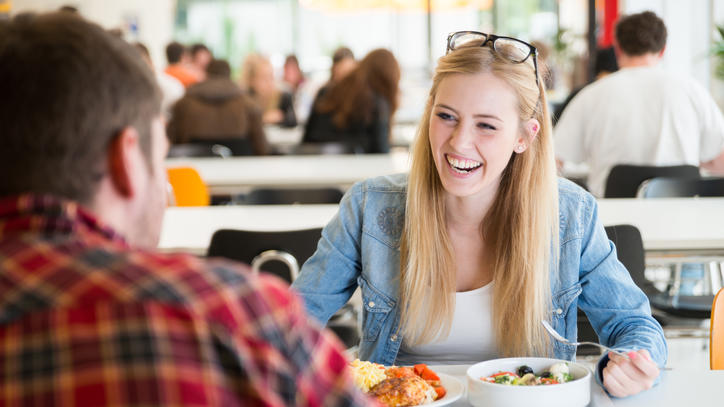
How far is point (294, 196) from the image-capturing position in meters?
3.62

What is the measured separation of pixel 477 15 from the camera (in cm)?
1531

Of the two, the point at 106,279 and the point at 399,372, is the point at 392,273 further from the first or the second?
the point at 106,279

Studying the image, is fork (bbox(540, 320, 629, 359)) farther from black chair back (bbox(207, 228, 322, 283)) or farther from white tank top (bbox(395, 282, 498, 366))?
black chair back (bbox(207, 228, 322, 283))

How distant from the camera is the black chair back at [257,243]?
248cm

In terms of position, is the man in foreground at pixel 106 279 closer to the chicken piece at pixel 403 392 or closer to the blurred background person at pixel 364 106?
the chicken piece at pixel 403 392

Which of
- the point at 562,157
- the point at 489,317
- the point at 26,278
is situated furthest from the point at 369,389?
the point at 562,157

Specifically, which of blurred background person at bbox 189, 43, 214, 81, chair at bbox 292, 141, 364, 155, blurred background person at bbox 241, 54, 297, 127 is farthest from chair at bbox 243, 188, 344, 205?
blurred background person at bbox 189, 43, 214, 81

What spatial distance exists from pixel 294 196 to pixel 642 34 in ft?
6.18

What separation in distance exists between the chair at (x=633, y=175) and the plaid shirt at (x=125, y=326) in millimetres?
3235

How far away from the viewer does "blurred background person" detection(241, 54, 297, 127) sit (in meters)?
8.70

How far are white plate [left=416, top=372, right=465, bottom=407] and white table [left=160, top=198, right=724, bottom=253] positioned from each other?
1.30 metres

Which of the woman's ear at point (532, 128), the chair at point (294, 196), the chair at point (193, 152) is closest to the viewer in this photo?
the woman's ear at point (532, 128)

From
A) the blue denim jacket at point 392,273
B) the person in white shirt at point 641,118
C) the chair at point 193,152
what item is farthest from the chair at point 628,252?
the chair at point 193,152

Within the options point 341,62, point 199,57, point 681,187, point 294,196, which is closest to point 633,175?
point 681,187
